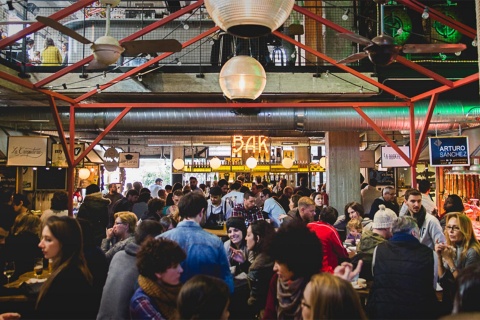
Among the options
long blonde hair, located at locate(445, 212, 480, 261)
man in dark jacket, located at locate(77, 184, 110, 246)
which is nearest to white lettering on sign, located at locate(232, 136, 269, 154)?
man in dark jacket, located at locate(77, 184, 110, 246)

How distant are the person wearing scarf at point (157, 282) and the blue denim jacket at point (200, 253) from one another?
0.68m

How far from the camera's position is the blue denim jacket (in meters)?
3.20

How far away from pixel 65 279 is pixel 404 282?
2.45m

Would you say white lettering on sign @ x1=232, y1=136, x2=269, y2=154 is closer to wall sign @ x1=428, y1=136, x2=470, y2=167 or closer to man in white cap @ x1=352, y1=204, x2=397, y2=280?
wall sign @ x1=428, y1=136, x2=470, y2=167

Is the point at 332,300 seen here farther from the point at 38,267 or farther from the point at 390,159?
the point at 390,159

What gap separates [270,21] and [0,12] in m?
9.19

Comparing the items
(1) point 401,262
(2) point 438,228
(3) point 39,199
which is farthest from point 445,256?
(3) point 39,199

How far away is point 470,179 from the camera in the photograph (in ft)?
35.3

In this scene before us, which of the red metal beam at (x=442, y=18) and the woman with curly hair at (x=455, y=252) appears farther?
the red metal beam at (x=442, y=18)

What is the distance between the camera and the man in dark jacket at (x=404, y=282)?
10.2 ft

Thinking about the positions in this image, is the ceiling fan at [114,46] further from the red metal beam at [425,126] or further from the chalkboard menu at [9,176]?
the chalkboard menu at [9,176]

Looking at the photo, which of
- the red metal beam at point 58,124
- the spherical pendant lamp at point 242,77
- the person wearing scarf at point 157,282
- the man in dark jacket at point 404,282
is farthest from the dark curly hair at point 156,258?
the red metal beam at point 58,124

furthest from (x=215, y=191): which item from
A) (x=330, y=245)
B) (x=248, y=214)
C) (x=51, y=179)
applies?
(x=51, y=179)

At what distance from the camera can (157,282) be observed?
2447mm
